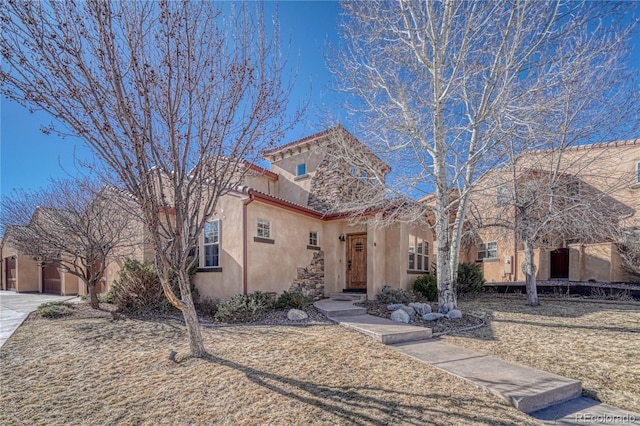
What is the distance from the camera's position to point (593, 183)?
1193 centimetres

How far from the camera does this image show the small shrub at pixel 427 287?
1214 cm

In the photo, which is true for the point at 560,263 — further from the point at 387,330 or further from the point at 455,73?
the point at 387,330

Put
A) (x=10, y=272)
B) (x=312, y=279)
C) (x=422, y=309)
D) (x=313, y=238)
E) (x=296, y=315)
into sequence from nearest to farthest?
(x=296, y=315) < (x=422, y=309) < (x=312, y=279) < (x=313, y=238) < (x=10, y=272)

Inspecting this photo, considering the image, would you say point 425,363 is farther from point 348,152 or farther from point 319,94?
point 319,94

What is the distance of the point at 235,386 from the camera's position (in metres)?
4.23

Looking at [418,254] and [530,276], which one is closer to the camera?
[530,276]

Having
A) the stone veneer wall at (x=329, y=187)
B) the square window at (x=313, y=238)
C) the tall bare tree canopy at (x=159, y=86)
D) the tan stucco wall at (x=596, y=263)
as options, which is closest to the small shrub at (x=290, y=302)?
the square window at (x=313, y=238)

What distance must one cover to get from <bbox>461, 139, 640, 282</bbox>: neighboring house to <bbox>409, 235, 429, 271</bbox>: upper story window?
230 cm

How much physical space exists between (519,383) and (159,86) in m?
6.33

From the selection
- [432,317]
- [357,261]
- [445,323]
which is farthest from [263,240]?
[445,323]

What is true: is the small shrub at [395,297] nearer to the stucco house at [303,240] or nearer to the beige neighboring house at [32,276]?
the stucco house at [303,240]

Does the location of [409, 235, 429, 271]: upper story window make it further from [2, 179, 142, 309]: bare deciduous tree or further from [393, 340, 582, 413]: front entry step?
[2, 179, 142, 309]: bare deciduous tree

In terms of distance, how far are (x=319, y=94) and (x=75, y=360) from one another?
830 centimetres

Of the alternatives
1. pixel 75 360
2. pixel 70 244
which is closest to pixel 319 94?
pixel 75 360
